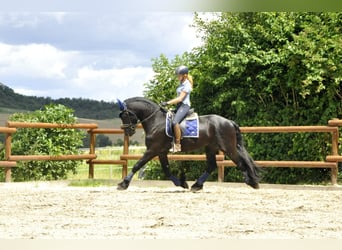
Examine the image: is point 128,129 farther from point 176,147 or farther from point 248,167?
point 248,167

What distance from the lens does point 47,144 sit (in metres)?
9.86

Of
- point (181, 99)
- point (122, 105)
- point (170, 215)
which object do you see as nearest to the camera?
point (170, 215)

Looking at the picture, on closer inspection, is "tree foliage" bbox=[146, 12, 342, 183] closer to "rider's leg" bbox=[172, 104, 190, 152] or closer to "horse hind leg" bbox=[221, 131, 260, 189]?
"horse hind leg" bbox=[221, 131, 260, 189]

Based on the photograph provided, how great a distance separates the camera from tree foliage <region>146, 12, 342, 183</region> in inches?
374

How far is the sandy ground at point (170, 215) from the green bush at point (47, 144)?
8.03ft

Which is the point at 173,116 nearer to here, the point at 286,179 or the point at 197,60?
the point at 286,179

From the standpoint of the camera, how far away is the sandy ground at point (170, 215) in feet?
14.3

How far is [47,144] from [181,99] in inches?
137

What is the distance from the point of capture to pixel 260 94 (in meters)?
10.1

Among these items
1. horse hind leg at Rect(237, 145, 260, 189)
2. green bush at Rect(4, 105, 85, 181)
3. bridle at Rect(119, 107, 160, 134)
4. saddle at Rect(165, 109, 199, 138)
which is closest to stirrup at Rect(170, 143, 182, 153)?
saddle at Rect(165, 109, 199, 138)

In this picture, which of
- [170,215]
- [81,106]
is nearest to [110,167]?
Result: [81,106]

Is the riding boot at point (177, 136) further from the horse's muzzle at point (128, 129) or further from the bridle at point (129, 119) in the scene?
the horse's muzzle at point (128, 129)

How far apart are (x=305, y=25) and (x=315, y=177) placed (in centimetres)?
240

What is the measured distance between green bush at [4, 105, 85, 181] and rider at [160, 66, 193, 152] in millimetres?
3130
